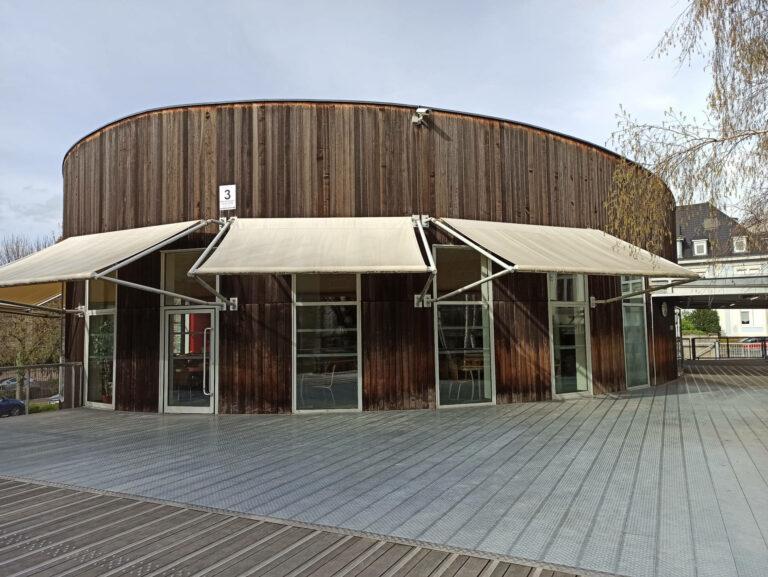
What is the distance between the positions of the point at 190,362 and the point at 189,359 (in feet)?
0.16

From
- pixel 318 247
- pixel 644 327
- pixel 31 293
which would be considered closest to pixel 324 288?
pixel 318 247

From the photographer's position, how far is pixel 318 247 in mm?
7039

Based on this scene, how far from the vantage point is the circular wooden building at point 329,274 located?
26.8ft

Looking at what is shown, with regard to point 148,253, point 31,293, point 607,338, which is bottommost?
point 607,338

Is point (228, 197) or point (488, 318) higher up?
point (228, 197)

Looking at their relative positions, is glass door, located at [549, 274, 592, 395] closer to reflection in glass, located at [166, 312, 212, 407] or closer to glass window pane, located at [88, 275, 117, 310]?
reflection in glass, located at [166, 312, 212, 407]

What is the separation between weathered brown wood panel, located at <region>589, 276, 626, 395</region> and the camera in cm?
977

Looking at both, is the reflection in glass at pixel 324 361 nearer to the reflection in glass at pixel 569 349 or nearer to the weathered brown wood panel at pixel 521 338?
the weathered brown wood panel at pixel 521 338

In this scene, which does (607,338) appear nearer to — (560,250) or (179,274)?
(560,250)

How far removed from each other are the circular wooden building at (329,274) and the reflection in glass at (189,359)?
2 centimetres

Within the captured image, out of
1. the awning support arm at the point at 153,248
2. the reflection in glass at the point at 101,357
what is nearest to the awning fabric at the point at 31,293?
the reflection in glass at the point at 101,357

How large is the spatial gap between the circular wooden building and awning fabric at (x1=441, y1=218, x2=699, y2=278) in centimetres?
6

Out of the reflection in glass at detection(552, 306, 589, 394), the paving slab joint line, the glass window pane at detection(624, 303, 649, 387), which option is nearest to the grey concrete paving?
the paving slab joint line

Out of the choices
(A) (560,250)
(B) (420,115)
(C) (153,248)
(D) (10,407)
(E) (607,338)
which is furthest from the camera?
(E) (607,338)
